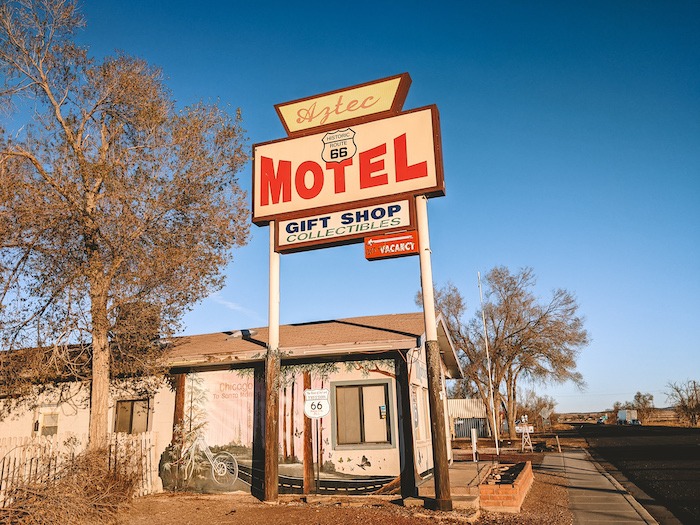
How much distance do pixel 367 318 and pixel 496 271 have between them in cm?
2725

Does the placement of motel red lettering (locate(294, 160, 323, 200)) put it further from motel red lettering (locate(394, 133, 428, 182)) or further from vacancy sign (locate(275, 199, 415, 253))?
motel red lettering (locate(394, 133, 428, 182))

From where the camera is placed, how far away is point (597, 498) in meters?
12.7

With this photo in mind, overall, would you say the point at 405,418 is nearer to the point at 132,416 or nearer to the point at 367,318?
the point at 367,318

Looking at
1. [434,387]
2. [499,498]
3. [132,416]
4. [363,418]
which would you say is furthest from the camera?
[132,416]

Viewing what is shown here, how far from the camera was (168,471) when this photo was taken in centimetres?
1372

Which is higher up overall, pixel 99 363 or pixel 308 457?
pixel 99 363

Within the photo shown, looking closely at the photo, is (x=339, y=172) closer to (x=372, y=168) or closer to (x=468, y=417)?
(x=372, y=168)

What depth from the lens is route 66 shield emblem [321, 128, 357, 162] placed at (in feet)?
44.4

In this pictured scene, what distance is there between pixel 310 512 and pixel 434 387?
3.55 m

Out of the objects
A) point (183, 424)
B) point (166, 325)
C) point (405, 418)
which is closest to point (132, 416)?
point (183, 424)

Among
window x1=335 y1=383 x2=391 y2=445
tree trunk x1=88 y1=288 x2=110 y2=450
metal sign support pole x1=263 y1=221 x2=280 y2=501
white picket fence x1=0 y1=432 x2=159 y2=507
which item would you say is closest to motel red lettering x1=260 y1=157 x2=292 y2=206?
metal sign support pole x1=263 y1=221 x2=280 y2=501

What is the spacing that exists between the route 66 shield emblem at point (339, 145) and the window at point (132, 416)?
820 centimetres

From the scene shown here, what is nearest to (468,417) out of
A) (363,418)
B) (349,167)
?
(363,418)

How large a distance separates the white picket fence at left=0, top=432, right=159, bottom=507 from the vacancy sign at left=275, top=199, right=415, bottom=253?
5.91 meters
